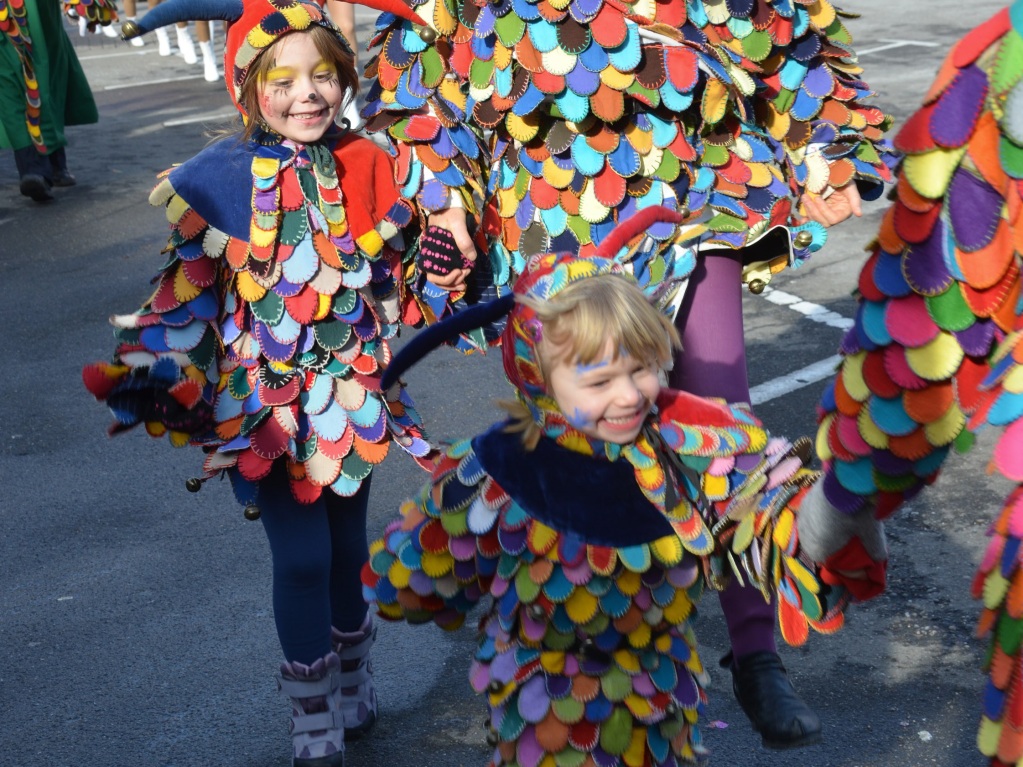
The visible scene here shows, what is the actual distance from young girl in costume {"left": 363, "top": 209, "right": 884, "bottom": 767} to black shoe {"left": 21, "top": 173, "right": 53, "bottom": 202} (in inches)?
250

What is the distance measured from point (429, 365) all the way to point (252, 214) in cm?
277

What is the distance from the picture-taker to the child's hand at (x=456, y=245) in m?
2.95

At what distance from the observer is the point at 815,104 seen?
319cm

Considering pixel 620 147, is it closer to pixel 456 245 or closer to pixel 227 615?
pixel 456 245

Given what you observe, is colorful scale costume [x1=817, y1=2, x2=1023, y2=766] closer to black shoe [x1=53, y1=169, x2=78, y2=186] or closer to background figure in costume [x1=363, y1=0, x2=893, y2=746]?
background figure in costume [x1=363, y1=0, x2=893, y2=746]

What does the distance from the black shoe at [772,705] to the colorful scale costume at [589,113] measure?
83cm

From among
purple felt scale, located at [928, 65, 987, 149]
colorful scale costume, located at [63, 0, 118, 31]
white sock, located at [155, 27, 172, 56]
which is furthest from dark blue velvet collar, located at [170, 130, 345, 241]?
white sock, located at [155, 27, 172, 56]

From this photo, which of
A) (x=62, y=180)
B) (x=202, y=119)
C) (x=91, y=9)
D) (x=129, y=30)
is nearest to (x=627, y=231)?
(x=129, y=30)

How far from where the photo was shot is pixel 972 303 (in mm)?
1654

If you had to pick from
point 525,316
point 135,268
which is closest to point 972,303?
point 525,316

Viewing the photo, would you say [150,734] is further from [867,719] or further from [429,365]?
[429,365]

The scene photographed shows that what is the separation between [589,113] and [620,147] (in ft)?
0.31

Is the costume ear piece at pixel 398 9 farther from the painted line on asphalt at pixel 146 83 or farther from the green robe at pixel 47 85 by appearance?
the painted line on asphalt at pixel 146 83

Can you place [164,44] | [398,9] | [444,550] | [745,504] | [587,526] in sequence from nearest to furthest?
[745,504] → [587,526] → [444,550] → [398,9] → [164,44]
